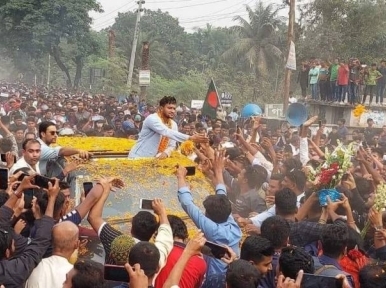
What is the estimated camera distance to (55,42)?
39.1 m

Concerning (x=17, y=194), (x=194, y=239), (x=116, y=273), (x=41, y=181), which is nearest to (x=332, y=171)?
(x=194, y=239)

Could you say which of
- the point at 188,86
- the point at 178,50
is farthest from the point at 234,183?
the point at 178,50

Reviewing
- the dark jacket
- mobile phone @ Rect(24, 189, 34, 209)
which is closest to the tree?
mobile phone @ Rect(24, 189, 34, 209)

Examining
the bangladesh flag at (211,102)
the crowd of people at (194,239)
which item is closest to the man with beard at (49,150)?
the crowd of people at (194,239)

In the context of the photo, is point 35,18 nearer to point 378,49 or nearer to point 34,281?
point 378,49

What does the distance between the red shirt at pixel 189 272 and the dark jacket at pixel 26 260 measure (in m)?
0.85

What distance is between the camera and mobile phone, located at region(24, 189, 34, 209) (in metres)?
5.48

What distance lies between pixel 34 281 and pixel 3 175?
48.7 inches

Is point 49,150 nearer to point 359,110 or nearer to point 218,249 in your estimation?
point 218,249

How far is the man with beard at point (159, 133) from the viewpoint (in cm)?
798

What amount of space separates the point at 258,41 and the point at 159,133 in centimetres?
3957

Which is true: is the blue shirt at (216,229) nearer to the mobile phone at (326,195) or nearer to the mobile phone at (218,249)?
the mobile phone at (218,249)

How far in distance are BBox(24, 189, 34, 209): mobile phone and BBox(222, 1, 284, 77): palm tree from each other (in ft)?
132

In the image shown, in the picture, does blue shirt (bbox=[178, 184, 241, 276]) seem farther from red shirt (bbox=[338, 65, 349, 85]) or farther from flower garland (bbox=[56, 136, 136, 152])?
red shirt (bbox=[338, 65, 349, 85])
